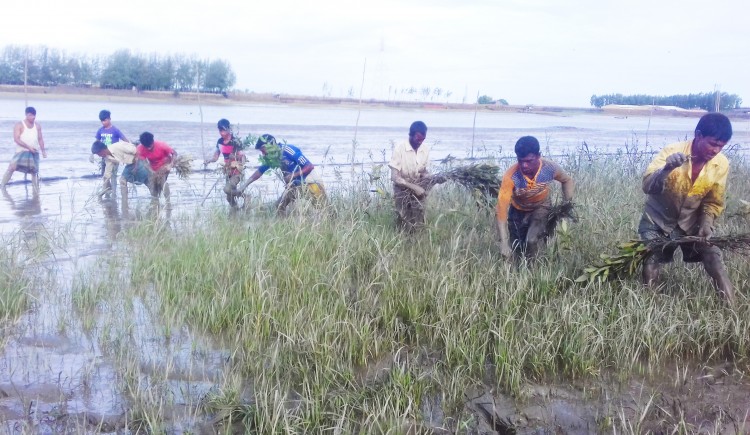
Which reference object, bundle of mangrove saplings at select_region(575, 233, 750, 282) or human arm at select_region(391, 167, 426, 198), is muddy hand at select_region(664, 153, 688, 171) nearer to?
bundle of mangrove saplings at select_region(575, 233, 750, 282)

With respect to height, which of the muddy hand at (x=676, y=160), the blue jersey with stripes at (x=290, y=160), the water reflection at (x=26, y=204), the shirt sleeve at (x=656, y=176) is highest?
the muddy hand at (x=676, y=160)

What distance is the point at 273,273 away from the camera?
18.8 ft

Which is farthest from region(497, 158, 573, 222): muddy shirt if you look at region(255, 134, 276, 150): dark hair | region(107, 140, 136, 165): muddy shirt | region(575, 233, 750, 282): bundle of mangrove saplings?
region(107, 140, 136, 165): muddy shirt

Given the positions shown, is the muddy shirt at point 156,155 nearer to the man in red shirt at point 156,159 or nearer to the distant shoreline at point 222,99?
the man in red shirt at point 156,159

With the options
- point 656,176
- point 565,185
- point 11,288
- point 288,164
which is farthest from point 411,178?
point 11,288

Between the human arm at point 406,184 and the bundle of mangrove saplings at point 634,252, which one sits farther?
the human arm at point 406,184

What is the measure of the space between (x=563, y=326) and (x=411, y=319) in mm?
1088

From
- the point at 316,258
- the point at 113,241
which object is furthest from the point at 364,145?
the point at 316,258

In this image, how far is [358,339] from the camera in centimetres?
485

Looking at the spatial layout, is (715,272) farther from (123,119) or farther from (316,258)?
(123,119)

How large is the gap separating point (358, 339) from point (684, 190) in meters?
2.75

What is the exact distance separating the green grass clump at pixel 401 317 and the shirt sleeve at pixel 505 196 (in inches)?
16.8

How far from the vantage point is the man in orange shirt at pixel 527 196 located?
5961mm

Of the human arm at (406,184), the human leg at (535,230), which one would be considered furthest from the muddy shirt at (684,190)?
the human arm at (406,184)
